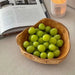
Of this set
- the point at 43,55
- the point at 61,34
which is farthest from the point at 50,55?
the point at 61,34

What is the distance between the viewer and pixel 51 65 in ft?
2.15

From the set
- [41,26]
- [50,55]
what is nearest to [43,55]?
[50,55]

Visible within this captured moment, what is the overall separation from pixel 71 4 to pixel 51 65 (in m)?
0.40

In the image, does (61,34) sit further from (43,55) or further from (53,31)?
(43,55)

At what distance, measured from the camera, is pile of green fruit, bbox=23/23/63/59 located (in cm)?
63

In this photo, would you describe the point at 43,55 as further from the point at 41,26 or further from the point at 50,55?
the point at 41,26

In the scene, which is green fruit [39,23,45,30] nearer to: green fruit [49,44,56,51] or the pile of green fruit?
the pile of green fruit

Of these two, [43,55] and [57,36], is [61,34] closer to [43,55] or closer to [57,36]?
[57,36]

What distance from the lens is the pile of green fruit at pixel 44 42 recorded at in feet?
2.08

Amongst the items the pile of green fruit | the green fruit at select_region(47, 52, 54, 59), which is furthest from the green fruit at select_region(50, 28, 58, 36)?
the green fruit at select_region(47, 52, 54, 59)

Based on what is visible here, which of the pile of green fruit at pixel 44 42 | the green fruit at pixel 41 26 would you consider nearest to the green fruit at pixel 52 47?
the pile of green fruit at pixel 44 42

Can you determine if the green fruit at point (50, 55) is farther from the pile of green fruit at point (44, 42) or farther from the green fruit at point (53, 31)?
the green fruit at point (53, 31)

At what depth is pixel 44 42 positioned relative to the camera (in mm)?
667

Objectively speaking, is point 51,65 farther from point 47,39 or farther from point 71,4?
point 71,4
